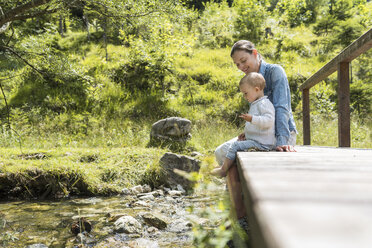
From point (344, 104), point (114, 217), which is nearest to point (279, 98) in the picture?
point (344, 104)

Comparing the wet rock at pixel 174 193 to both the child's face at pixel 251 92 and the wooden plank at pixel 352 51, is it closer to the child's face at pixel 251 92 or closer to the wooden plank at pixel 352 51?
the child's face at pixel 251 92

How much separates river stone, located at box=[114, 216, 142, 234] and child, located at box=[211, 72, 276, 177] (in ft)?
3.79

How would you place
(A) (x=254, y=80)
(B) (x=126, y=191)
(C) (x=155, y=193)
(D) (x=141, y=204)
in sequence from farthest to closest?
1. (B) (x=126, y=191)
2. (C) (x=155, y=193)
3. (D) (x=141, y=204)
4. (A) (x=254, y=80)

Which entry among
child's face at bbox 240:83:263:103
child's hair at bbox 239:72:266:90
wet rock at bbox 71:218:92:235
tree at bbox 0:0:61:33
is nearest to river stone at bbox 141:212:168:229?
wet rock at bbox 71:218:92:235

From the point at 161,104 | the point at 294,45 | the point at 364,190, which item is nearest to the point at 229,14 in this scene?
the point at 294,45

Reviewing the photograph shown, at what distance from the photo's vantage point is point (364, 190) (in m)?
0.61

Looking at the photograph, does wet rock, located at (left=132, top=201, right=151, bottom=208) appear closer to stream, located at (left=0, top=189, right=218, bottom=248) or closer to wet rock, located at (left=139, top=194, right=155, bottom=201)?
stream, located at (left=0, top=189, right=218, bottom=248)

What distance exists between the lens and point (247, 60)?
2580mm

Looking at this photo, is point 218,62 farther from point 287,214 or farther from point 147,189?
point 287,214

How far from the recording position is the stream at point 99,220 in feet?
8.87

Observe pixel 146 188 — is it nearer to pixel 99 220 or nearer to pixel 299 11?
pixel 99 220

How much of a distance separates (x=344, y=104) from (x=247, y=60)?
1256mm

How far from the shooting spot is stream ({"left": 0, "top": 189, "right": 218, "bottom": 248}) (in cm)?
270

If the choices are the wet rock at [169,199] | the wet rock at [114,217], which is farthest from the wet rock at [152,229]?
the wet rock at [169,199]
